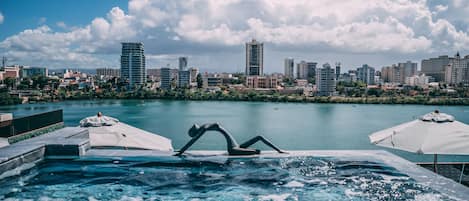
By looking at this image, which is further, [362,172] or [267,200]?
[362,172]

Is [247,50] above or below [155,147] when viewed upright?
above

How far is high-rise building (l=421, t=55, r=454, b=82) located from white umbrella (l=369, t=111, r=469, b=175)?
297 ft

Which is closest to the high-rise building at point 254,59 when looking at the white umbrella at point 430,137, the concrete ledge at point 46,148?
the white umbrella at point 430,137

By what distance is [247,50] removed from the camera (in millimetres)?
87562

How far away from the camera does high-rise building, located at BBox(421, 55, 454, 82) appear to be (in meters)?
87.2

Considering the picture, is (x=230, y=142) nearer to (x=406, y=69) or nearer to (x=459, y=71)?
(x=459, y=71)

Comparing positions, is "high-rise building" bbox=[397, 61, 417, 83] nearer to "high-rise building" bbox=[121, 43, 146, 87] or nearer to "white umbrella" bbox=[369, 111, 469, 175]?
"high-rise building" bbox=[121, 43, 146, 87]

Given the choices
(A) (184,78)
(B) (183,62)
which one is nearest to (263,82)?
(A) (184,78)

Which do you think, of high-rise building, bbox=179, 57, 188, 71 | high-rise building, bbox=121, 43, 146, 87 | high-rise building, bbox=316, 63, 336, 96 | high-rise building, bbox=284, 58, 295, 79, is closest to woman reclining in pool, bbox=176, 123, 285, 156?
high-rise building, bbox=316, 63, 336, 96

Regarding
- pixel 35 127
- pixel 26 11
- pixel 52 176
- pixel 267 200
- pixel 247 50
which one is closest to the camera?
pixel 267 200

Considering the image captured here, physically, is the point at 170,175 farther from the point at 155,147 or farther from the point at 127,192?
the point at 155,147

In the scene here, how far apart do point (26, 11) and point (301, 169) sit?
20390mm

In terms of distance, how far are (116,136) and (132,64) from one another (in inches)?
2587

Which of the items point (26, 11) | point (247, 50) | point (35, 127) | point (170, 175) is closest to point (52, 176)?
point (170, 175)
